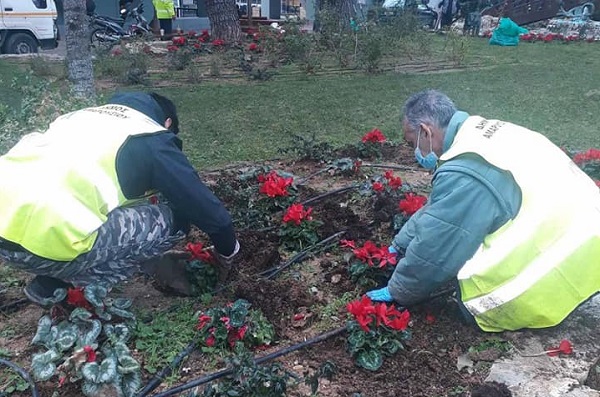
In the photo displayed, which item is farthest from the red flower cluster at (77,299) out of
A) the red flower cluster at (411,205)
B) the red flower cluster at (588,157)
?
the red flower cluster at (588,157)

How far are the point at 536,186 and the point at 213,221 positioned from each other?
5.27 feet

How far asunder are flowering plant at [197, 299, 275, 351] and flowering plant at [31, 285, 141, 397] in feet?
1.29

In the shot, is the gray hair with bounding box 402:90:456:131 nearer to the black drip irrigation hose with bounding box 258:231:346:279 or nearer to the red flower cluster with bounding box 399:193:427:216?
the red flower cluster with bounding box 399:193:427:216

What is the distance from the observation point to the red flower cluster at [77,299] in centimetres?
Result: 307

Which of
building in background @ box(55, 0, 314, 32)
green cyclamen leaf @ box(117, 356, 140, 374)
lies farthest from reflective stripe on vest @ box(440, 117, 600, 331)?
building in background @ box(55, 0, 314, 32)

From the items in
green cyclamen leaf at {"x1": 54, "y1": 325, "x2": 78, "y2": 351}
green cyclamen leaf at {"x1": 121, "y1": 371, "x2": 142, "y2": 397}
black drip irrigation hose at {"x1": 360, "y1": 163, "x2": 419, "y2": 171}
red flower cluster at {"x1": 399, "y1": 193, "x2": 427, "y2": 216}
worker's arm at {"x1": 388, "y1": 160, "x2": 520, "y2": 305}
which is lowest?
green cyclamen leaf at {"x1": 121, "y1": 371, "x2": 142, "y2": 397}

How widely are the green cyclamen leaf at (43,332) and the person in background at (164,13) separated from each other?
17745mm

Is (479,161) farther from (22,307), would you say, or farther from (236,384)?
(22,307)

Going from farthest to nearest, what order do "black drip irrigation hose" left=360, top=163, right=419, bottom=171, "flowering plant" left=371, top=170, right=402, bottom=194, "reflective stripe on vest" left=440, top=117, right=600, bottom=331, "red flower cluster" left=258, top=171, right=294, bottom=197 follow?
1. "black drip irrigation hose" left=360, top=163, right=419, bottom=171
2. "flowering plant" left=371, top=170, right=402, bottom=194
3. "red flower cluster" left=258, top=171, right=294, bottom=197
4. "reflective stripe on vest" left=440, top=117, right=600, bottom=331

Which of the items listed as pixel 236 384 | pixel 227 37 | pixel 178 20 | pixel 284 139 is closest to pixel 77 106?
pixel 284 139

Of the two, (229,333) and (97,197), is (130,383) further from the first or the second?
(97,197)

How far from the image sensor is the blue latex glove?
331 cm

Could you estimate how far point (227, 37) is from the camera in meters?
14.4

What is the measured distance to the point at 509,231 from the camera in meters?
2.88
